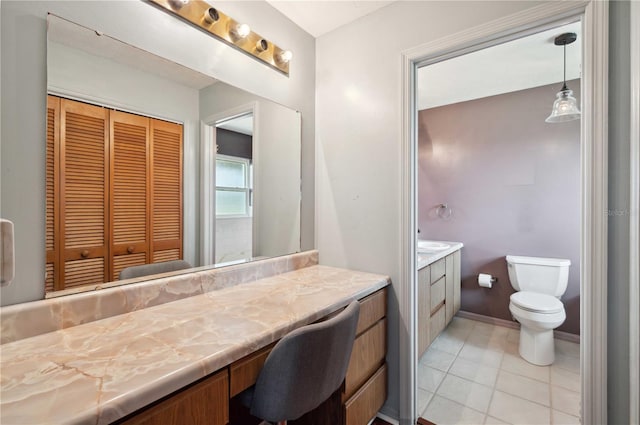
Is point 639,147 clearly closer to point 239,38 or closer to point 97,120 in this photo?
point 239,38

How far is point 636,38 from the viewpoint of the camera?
37.7 inches

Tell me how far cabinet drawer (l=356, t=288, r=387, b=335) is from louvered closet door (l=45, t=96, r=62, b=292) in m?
1.17

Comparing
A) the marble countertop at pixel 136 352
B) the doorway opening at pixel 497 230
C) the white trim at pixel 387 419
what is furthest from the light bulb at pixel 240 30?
the white trim at pixel 387 419

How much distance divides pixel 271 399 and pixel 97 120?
114 cm

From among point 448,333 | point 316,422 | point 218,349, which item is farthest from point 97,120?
point 448,333

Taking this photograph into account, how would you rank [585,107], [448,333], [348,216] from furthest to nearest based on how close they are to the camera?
[448,333]
[348,216]
[585,107]

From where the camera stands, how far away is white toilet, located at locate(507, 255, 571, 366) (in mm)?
2086

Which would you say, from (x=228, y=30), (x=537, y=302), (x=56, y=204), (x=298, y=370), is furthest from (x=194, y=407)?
(x=537, y=302)

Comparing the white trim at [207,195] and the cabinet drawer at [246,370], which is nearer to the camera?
the cabinet drawer at [246,370]

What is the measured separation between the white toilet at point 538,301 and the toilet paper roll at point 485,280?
18 centimetres

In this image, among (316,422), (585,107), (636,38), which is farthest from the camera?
(316,422)

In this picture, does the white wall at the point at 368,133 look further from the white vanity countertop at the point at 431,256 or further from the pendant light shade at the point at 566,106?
the pendant light shade at the point at 566,106

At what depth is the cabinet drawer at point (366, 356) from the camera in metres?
1.25

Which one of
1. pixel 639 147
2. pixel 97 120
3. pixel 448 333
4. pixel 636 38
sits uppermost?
pixel 636 38
